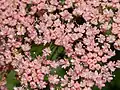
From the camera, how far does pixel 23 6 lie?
1894mm

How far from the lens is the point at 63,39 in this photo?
179cm

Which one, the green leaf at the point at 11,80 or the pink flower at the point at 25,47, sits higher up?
the pink flower at the point at 25,47

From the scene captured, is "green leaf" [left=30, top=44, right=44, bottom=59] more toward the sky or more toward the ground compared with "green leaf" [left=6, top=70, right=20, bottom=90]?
more toward the sky

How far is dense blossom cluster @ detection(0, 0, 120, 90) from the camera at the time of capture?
1.74 metres

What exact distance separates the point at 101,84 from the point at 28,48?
0.27 m

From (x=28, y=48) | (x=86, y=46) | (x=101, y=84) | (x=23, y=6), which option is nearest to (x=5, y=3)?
(x=23, y=6)

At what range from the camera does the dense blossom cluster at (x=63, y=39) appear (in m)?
1.74

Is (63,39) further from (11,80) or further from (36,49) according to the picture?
(11,80)

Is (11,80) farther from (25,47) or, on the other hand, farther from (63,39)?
(63,39)

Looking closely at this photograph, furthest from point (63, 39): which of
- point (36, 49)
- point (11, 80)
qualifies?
point (11, 80)

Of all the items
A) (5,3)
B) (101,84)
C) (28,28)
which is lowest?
(101,84)

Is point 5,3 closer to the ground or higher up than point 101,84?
higher up

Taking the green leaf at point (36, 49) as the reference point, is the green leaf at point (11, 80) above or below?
below

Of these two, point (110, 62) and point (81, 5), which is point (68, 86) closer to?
point (110, 62)
